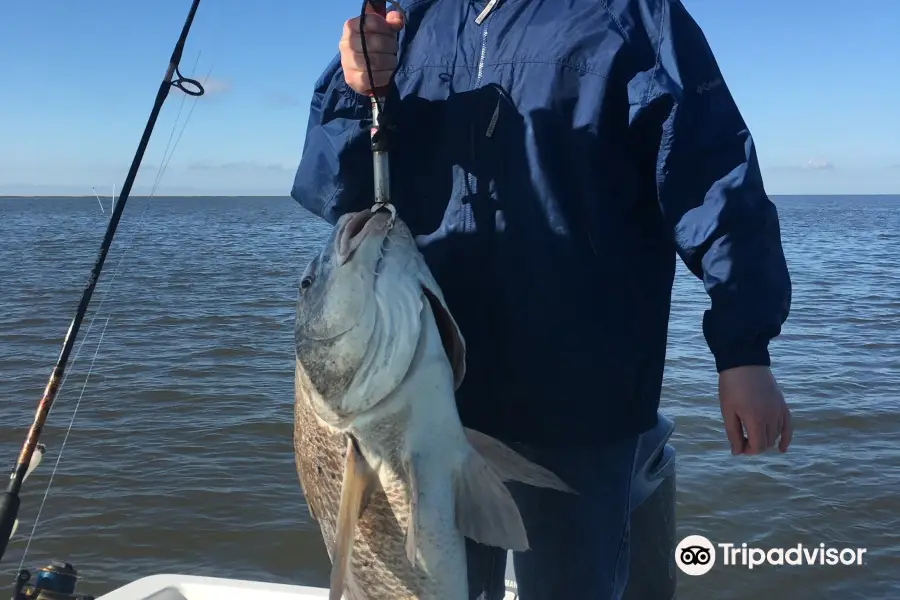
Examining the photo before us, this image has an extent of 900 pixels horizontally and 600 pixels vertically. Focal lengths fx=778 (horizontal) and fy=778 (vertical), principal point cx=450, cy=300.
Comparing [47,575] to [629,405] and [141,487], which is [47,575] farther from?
[141,487]

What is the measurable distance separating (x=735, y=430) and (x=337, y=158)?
1350mm

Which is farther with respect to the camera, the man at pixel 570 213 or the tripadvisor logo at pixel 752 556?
the tripadvisor logo at pixel 752 556

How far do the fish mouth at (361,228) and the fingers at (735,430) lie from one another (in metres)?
1.00

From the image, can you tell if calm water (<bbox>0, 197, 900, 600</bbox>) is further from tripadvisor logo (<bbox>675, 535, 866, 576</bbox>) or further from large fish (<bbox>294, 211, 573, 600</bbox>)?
large fish (<bbox>294, 211, 573, 600</bbox>)

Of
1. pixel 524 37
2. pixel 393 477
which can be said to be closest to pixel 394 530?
pixel 393 477

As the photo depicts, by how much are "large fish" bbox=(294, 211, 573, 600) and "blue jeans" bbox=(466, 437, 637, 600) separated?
0.26 meters

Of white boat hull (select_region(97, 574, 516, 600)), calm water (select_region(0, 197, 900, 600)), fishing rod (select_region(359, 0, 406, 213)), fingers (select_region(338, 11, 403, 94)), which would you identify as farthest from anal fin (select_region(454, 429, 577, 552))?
calm water (select_region(0, 197, 900, 600))

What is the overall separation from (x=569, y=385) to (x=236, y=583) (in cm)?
237

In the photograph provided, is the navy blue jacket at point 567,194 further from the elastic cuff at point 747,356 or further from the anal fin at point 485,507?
the anal fin at point 485,507

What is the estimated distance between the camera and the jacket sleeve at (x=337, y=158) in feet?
7.59

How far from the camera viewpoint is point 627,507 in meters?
2.33

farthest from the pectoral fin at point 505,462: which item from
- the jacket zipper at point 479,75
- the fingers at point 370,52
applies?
the fingers at point 370,52

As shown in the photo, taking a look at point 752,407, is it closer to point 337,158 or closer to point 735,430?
point 735,430

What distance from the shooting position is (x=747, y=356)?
1.98 metres
